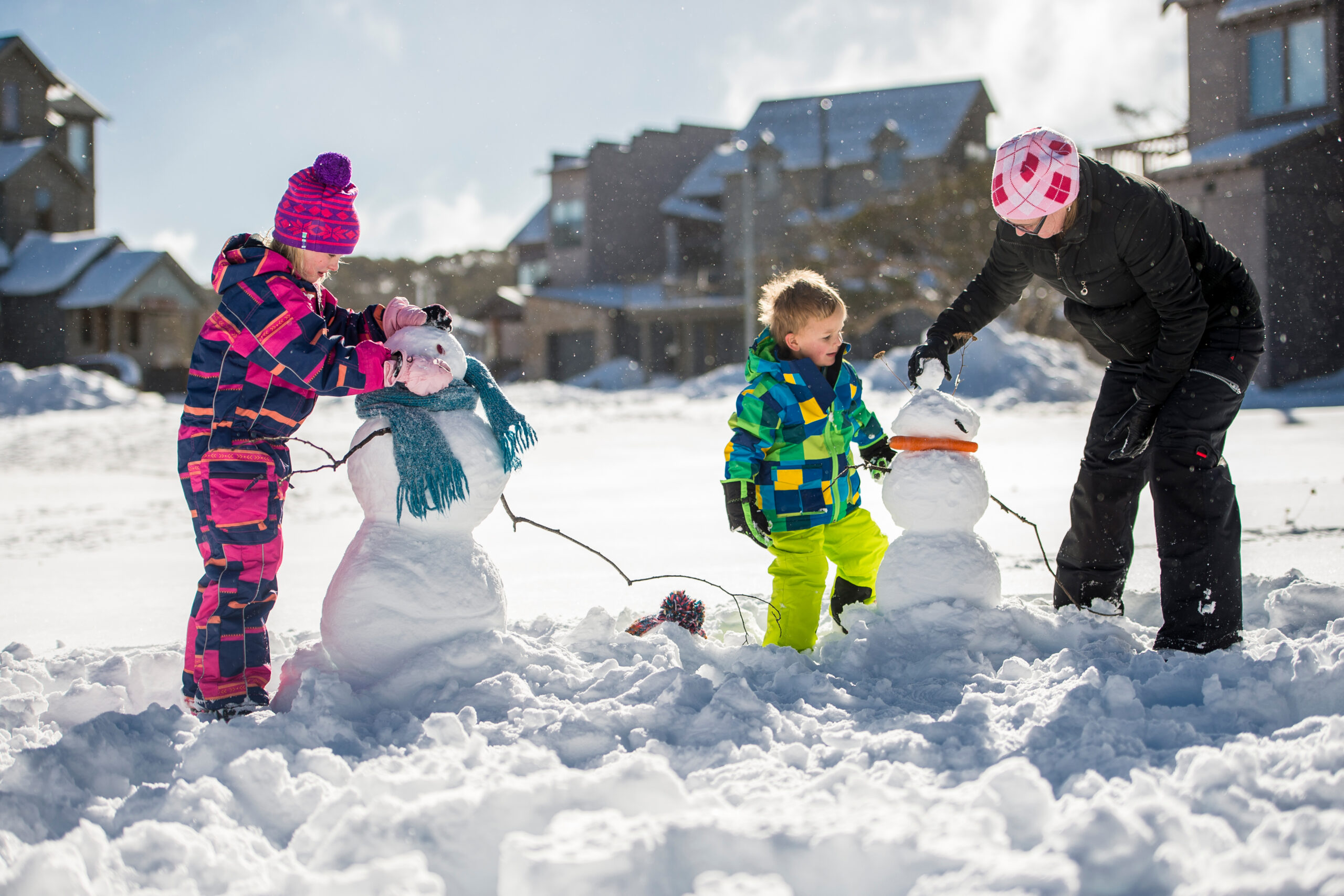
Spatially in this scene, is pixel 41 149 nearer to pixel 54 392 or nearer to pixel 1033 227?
pixel 54 392

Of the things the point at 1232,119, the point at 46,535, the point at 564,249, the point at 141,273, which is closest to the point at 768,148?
the point at 564,249

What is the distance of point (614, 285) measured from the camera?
1372 inches

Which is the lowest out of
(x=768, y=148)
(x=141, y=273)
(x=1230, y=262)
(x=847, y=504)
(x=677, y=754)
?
(x=677, y=754)

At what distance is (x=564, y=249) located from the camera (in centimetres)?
3506

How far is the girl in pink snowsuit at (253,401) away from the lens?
105 inches

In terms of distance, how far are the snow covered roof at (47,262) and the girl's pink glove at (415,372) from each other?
29.6 metres

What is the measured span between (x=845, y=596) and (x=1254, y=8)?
16946mm

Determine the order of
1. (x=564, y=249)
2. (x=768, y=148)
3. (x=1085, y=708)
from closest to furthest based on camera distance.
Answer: (x=1085, y=708) < (x=768, y=148) < (x=564, y=249)

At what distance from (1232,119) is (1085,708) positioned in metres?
18.1

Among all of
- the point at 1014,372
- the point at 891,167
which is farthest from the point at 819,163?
the point at 1014,372

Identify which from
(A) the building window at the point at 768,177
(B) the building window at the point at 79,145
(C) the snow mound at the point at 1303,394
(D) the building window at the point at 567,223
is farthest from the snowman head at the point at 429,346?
(D) the building window at the point at 567,223

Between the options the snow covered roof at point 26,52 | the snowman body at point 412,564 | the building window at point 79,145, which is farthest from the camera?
the building window at point 79,145

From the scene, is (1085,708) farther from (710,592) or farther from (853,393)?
(710,592)

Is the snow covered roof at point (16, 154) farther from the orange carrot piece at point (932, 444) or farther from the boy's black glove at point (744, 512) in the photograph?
the orange carrot piece at point (932, 444)
